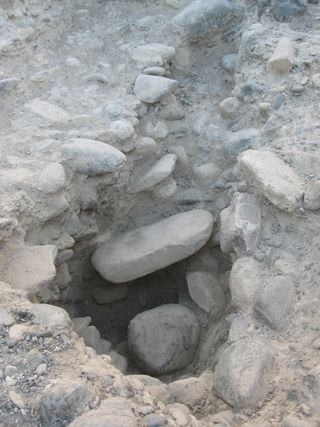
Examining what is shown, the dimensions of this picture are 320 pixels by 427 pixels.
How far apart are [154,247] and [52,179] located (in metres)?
0.45

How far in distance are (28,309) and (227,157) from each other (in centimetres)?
108

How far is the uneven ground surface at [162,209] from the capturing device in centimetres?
147

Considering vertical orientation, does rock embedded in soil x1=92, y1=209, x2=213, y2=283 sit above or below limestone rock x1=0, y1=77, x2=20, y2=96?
below

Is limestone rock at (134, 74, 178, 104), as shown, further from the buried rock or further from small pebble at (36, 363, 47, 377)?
small pebble at (36, 363, 47, 377)

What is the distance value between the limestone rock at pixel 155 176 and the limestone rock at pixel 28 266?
1.69ft

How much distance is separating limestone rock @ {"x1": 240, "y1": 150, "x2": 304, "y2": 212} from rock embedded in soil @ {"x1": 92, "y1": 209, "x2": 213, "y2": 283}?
30 centimetres

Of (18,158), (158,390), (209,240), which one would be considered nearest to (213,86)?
(209,240)

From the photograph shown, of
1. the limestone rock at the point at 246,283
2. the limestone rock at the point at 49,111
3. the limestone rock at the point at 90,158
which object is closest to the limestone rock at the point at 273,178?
the limestone rock at the point at 246,283

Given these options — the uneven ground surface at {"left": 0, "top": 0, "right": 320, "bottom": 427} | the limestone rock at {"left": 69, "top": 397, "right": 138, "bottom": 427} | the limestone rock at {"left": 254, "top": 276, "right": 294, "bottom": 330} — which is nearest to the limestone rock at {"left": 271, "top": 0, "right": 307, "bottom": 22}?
the uneven ground surface at {"left": 0, "top": 0, "right": 320, "bottom": 427}

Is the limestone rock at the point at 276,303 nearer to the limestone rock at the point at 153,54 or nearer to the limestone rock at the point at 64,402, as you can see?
the limestone rock at the point at 64,402

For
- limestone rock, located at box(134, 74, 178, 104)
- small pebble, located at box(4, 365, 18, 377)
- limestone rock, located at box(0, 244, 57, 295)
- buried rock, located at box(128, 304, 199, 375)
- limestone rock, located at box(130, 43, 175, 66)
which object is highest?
limestone rock, located at box(130, 43, 175, 66)

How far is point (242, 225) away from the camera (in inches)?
74.0

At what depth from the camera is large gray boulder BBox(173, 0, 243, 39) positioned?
2.43 meters

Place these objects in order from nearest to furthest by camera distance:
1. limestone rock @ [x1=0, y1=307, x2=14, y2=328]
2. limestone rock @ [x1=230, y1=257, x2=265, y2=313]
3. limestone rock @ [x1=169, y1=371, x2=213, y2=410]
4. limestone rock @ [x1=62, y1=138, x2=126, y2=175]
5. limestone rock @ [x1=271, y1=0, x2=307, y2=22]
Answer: limestone rock @ [x1=0, y1=307, x2=14, y2=328]
limestone rock @ [x1=169, y1=371, x2=213, y2=410]
limestone rock @ [x1=230, y1=257, x2=265, y2=313]
limestone rock @ [x1=62, y1=138, x2=126, y2=175]
limestone rock @ [x1=271, y1=0, x2=307, y2=22]
